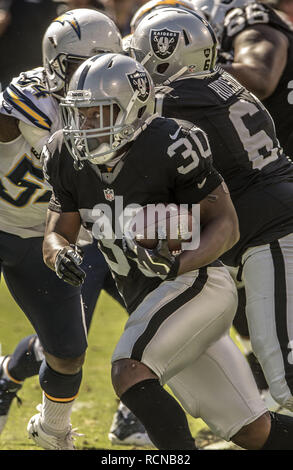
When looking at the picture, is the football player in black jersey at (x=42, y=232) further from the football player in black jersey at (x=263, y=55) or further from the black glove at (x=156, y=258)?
the black glove at (x=156, y=258)

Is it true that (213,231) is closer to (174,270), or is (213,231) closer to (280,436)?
(174,270)

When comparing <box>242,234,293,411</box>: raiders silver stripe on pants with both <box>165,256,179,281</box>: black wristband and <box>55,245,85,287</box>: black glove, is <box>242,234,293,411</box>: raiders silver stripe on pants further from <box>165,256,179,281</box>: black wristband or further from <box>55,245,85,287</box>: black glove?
<box>55,245,85,287</box>: black glove

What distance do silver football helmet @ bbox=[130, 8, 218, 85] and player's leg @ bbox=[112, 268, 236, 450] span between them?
0.98 m

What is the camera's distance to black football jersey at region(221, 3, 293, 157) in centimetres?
448

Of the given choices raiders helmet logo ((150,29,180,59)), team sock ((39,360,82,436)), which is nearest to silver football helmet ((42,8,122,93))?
raiders helmet logo ((150,29,180,59))

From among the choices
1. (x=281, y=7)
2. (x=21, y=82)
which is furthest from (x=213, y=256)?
(x=281, y=7)

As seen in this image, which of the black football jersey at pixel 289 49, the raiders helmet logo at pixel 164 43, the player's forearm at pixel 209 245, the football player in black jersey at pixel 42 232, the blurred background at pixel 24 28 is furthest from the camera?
the blurred background at pixel 24 28

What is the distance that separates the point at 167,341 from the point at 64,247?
525 mm

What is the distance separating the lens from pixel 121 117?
3.22m

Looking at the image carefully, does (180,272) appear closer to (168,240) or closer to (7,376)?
(168,240)

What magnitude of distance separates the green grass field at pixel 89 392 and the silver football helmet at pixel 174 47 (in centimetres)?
194

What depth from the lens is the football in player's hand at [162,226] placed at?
10.2ft

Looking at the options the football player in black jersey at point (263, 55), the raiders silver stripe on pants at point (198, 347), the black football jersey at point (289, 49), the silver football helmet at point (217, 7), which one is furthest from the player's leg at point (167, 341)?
the silver football helmet at point (217, 7)

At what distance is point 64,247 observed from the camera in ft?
10.6
